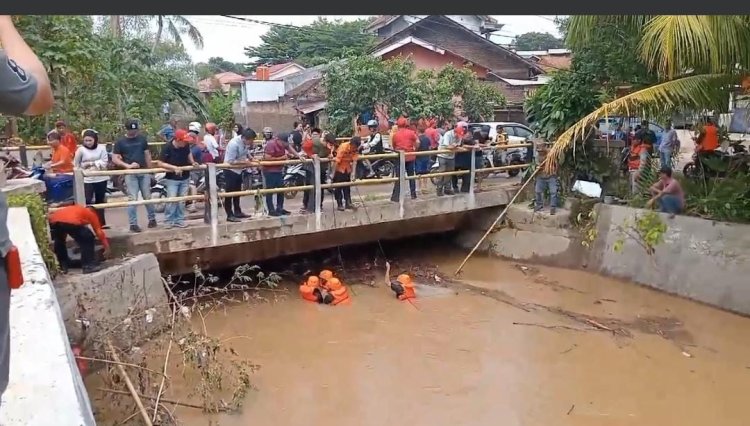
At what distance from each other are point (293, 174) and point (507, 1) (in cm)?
932

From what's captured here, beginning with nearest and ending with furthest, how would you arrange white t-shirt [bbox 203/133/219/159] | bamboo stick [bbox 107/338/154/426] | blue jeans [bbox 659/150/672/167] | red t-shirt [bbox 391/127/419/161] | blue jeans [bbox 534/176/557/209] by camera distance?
bamboo stick [bbox 107/338/154/426]
white t-shirt [bbox 203/133/219/159]
red t-shirt [bbox 391/127/419/161]
blue jeans [bbox 534/176/557/209]
blue jeans [bbox 659/150/672/167]

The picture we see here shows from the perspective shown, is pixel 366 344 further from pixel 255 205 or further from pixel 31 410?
pixel 31 410

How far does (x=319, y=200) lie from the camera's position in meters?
9.66

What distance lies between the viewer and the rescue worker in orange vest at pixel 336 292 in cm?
943

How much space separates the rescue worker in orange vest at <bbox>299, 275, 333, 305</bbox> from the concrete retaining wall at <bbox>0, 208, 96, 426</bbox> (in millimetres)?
5521

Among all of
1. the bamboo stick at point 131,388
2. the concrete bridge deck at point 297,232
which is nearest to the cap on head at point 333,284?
the concrete bridge deck at point 297,232

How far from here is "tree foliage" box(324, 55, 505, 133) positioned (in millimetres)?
17781

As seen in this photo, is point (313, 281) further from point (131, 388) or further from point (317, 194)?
point (131, 388)

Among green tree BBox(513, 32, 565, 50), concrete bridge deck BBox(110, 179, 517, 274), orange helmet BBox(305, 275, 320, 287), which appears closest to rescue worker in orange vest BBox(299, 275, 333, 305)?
orange helmet BBox(305, 275, 320, 287)

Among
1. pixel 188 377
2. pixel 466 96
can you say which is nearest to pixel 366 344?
pixel 188 377

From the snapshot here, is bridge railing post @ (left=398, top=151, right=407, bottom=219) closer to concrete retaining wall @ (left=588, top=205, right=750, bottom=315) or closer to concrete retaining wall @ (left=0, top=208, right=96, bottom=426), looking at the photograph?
concrete retaining wall @ (left=588, top=205, right=750, bottom=315)

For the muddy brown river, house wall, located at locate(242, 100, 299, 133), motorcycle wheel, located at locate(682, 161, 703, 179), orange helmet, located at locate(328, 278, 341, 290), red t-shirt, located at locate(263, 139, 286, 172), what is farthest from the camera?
house wall, located at locate(242, 100, 299, 133)

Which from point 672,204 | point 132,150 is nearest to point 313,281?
point 132,150

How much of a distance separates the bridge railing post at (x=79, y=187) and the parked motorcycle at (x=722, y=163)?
860cm
